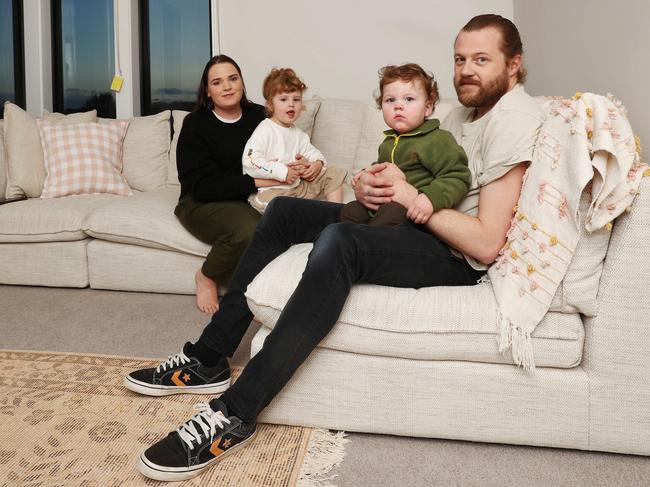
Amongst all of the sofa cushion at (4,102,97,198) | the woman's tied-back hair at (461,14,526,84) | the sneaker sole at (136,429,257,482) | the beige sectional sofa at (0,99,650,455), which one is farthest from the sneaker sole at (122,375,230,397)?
Result: the sofa cushion at (4,102,97,198)

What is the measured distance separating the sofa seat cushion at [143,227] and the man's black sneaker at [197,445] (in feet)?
4.43

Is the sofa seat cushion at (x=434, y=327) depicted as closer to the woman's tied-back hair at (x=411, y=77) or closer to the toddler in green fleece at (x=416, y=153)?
the toddler in green fleece at (x=416, y=153)

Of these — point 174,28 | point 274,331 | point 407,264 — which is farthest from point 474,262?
point 174,28

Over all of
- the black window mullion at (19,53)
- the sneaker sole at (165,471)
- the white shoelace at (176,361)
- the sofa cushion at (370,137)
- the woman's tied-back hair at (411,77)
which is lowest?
the sneaker sole at (165,471)

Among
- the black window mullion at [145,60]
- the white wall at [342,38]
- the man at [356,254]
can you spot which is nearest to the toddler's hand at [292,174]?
the man at [356,254]

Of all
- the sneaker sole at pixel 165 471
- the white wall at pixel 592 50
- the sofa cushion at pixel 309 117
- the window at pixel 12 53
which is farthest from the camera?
the window at pixel 12 53

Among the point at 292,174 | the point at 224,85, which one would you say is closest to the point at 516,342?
the point at 292,174

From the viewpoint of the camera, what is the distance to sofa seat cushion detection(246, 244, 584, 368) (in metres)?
1.45

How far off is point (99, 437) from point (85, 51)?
12.9ft

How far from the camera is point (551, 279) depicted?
1420 mm

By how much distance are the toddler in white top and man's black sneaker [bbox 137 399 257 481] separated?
1205mm

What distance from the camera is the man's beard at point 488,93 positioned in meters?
1.66

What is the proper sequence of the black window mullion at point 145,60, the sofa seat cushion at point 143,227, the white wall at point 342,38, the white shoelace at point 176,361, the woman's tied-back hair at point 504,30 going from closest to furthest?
the woman's tied-back hair at point 504,30, the white shoelace at point 176,361, the sofa seat cushion at point 143,227, the white wall at point 342,38, the black window mullion at point 145,60

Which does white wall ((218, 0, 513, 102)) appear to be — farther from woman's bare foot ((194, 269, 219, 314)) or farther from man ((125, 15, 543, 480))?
man ((125, 15, 543, 480))
